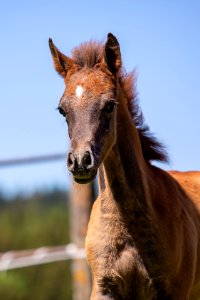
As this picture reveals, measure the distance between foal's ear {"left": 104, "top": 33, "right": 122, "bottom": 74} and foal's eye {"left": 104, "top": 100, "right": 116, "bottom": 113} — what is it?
1.34ft

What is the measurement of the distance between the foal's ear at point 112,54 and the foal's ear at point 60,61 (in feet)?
0.90

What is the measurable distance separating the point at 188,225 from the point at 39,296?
785 centimetres

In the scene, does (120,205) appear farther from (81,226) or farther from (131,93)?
(81,226)

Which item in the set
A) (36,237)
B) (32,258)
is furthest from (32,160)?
(36,237)

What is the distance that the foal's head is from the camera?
5203 millimetres

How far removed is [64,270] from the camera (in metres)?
14.5

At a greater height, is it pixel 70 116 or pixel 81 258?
pixel 70 116

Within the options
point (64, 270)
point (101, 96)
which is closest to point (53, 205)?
point (64, 270)

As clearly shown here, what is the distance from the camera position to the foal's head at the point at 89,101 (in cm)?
520

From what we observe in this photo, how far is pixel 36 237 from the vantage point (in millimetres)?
15664

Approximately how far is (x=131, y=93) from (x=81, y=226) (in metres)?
2.10

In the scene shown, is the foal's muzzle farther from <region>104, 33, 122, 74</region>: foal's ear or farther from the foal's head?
<region>104, 33, 122, 74</region>: foal's ear

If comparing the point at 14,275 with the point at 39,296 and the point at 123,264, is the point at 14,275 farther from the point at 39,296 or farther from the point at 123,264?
the point at 123,264

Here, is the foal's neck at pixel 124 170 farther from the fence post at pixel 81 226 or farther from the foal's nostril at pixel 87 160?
the fence post at pixel 81 226
